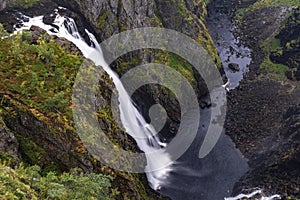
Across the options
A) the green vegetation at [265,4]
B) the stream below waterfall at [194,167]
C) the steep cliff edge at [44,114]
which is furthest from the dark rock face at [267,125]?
the steep cliff edge at [44,114]

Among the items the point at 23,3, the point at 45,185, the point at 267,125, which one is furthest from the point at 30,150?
the point at 267,125

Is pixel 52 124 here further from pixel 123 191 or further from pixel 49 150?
pixel 123 191

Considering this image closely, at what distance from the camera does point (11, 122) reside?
25.3 m

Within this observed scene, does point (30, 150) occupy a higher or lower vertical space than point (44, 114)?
lower

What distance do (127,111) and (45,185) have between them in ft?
79.2

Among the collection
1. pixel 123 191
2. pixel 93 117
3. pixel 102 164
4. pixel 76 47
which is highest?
pixel 76 47

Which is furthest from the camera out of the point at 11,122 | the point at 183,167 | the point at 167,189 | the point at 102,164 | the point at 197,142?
the point at 197,142

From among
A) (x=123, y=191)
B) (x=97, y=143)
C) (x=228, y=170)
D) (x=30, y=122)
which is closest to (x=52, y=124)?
(x=30, y=122)

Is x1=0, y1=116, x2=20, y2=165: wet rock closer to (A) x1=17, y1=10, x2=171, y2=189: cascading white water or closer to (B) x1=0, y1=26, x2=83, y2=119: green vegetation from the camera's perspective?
(B) x1=0, y1=26, x2=83, y2=119: green vegetation

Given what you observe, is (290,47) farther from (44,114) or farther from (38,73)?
(44,114)

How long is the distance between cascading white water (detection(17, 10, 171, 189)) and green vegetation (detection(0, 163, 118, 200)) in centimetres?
1782

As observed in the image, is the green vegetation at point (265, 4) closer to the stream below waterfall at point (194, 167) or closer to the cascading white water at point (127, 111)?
the stream below waterfall at point (194, 167)

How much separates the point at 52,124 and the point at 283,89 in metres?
49.5

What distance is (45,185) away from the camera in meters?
19.9
